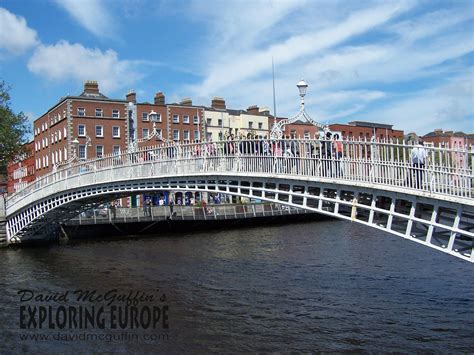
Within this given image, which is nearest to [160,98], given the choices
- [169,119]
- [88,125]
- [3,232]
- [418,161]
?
[169,119]

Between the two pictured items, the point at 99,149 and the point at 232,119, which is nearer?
the point at 99,149

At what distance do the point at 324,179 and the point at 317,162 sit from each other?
64 centimetres

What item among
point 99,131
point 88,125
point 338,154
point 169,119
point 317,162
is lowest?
point 317,162

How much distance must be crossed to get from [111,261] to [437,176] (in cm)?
1690

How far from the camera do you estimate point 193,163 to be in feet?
59.1

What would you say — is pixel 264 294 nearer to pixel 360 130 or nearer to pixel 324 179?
pixel 324 179

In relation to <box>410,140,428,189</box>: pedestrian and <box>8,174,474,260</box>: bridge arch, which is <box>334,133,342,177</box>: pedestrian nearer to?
<box>8,174,474,260</box>: bridge arch

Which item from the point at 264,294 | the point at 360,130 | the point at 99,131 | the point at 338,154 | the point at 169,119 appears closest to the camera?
the point at 338,154

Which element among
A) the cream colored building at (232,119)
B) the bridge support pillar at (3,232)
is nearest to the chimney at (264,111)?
the cream colored building at (232,119)

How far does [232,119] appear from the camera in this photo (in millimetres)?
61000

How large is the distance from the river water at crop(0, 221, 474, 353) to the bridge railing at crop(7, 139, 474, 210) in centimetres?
324

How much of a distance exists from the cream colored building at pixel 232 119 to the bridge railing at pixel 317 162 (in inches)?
1399

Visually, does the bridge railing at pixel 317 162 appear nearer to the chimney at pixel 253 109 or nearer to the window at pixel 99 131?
the window at pixel 99 131

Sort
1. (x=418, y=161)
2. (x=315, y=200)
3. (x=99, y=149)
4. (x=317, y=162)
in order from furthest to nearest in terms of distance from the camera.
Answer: (x=99, y=149)
(x=315, y=200)
(x=317, y=162)
(x=418, y=161)
